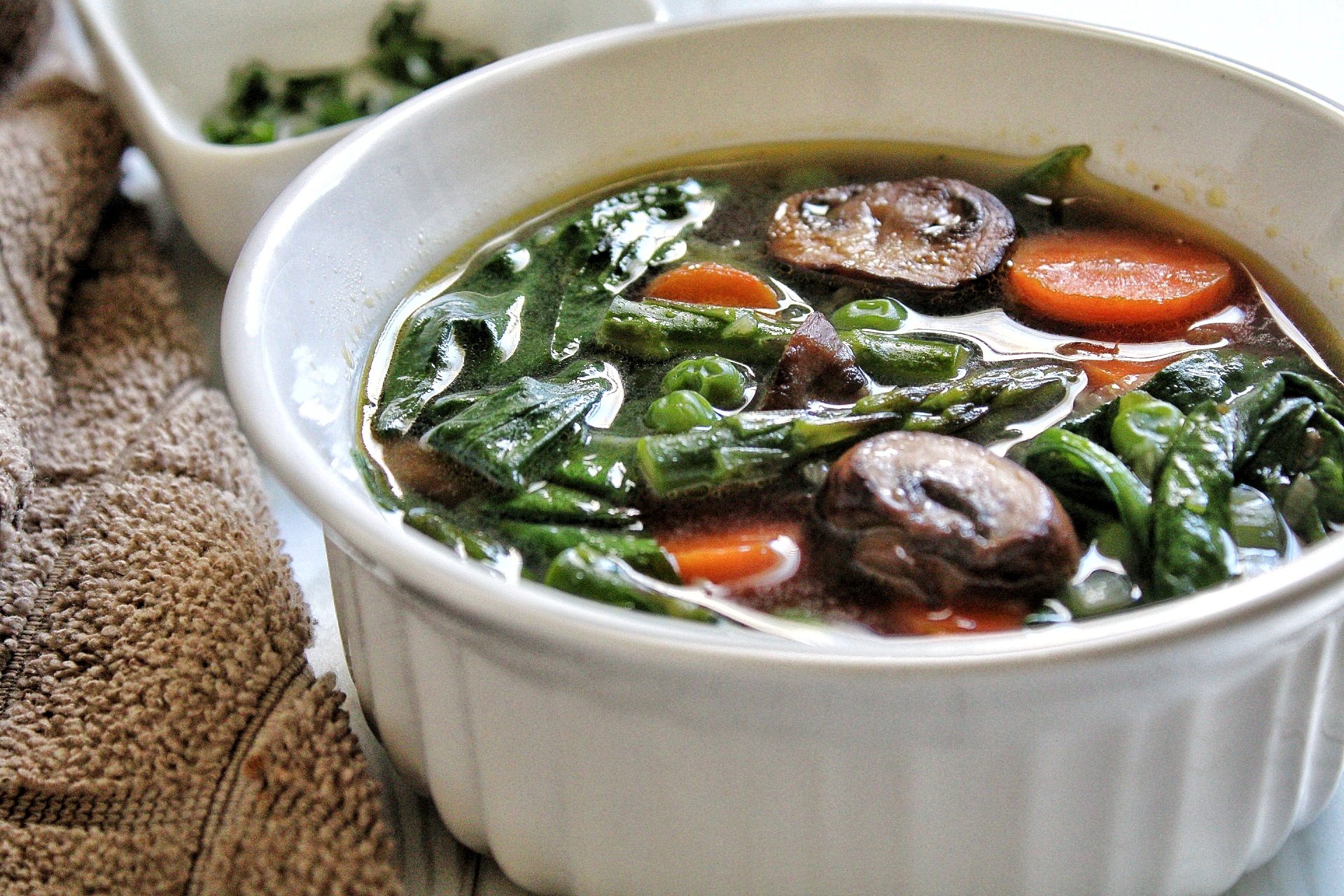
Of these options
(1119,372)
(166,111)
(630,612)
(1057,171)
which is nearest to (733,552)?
(630,612)

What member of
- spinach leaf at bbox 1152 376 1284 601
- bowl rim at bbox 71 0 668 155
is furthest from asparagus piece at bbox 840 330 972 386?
bowl rim at bbox 71 0 668 155

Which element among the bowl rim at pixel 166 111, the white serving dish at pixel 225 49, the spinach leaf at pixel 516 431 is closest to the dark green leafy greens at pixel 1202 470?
the spinach leaf at pixel 516 431

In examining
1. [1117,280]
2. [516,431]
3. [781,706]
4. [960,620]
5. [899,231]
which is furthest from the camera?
[899,231]

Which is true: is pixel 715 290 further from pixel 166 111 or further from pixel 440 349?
pixel 166 111

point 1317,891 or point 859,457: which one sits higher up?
point 859,457

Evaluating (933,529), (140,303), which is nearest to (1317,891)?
(933,529)

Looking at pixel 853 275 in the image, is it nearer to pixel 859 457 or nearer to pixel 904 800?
pixel 859 457
